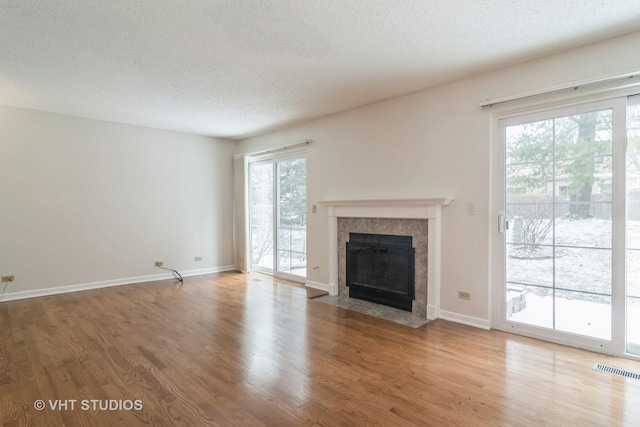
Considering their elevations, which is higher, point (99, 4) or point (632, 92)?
point (99, 4)

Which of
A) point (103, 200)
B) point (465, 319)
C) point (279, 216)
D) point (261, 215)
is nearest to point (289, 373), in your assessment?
point (465, 319)

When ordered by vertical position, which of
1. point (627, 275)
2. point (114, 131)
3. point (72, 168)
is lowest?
point (627, 275)

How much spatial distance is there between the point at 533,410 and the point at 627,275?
1.59 meters

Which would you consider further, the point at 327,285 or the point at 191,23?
the point at 327,285

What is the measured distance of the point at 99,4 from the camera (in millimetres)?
2279

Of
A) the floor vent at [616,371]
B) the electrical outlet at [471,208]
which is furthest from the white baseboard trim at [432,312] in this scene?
the floor vent at [616,371]

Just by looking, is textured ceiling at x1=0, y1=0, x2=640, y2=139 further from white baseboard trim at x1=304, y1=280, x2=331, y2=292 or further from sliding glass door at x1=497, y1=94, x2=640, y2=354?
white baseboard trim at x1=304, y1=280, x2=331, y2=292

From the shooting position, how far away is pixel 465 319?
358cm

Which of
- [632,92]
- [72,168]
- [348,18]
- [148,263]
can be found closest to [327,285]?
[148,263]

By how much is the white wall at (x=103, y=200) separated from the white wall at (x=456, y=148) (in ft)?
10.7

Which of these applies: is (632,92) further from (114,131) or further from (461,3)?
(114,131)

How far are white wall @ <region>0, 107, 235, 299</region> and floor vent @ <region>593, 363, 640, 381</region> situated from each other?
5938 mm

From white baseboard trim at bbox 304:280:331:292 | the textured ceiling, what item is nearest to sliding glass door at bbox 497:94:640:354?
the textured ceiling

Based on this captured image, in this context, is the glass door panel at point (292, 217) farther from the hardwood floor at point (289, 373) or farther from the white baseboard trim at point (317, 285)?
the hardwood floor at point (289, 373)
